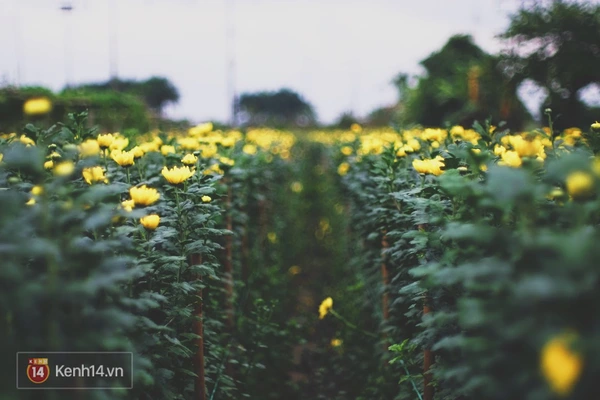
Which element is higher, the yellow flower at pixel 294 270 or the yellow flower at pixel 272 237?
the yellow flower at pixel 272 237

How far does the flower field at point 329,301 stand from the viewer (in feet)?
3.39

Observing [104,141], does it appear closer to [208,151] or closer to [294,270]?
[208,151]

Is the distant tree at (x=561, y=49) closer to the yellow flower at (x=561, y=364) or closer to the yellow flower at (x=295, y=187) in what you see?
the yellow flower at (x=561, y=364)

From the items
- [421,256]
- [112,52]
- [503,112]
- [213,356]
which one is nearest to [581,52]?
[503,112]

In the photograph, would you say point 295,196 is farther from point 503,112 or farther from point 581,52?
point 581,52

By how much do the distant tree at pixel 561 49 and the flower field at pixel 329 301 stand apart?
2321 mm

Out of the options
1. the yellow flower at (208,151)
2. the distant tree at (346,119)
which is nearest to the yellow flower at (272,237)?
the yellow flower at (208,151)

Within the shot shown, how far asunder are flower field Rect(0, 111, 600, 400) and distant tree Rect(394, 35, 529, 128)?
9.43ft

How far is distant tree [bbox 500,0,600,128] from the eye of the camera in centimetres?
512

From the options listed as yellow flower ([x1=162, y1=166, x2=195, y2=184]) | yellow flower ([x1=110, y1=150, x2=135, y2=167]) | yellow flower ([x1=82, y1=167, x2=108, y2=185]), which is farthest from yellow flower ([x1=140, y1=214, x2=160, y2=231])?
yellow flower ([x1=110, y1=150, x2=135, y2=167])

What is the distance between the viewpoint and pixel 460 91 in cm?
741

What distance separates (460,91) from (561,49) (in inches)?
87.0

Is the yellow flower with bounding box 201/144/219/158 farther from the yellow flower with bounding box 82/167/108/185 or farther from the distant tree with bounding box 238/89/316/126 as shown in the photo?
the distant tree with bounding box 238/89/316/126

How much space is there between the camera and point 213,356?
277 cm
